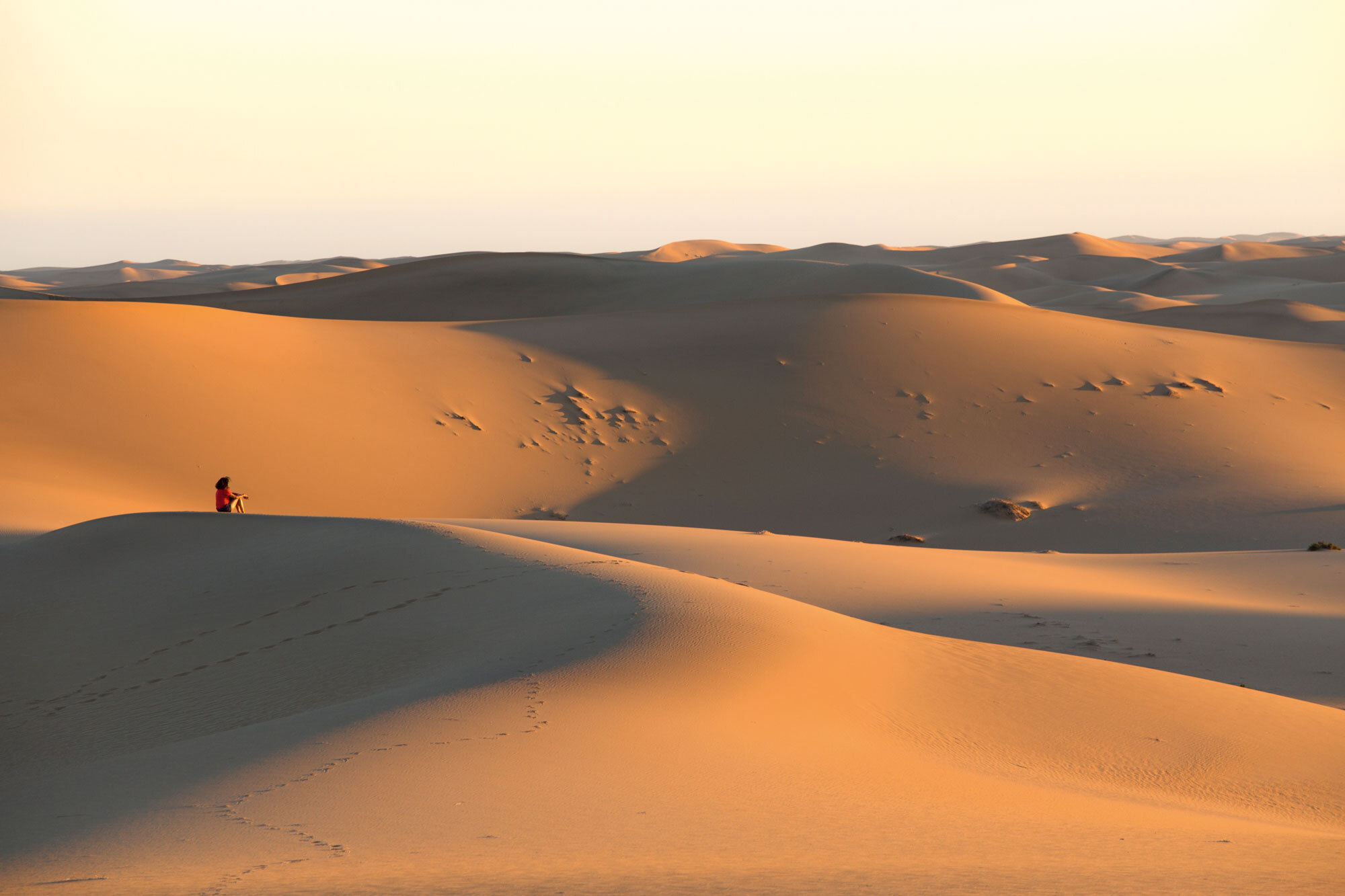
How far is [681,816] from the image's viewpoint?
415cm

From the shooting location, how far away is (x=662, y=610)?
22.6 ft

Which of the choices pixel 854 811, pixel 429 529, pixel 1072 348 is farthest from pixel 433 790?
pixel 1072 348

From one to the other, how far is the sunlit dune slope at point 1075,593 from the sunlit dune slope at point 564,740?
3.98ft

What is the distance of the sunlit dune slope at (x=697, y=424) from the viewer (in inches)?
676

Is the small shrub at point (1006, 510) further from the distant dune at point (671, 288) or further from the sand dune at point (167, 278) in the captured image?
the sand dune at point (167, 278)

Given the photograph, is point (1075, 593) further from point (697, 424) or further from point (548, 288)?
point (548, 288)

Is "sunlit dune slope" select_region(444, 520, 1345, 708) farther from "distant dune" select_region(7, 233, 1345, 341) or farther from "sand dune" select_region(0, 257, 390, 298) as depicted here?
"sand dune" select_region(0, 257, 390, 298)

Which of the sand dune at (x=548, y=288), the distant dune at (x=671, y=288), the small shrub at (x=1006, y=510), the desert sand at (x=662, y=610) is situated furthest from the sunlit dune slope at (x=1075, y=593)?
the sand dune at (x=548, y=288)

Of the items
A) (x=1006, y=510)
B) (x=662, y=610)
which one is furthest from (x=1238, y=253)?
(x=662, y=610)

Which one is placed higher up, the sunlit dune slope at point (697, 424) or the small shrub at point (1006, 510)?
the sunlit dune slope at point (697, 424)

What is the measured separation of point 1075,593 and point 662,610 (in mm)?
5330

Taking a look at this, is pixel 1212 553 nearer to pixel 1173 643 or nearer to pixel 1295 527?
pixel 1295 527

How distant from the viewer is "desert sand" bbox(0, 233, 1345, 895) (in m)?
3.99

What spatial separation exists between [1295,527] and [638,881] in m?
15.6
